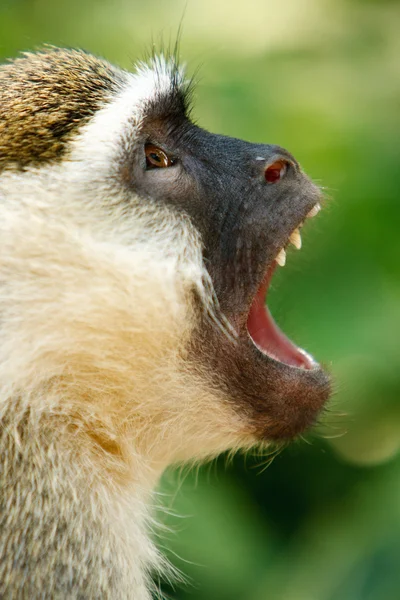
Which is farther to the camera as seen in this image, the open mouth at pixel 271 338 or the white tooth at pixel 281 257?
the open mouth at pixel 271 338

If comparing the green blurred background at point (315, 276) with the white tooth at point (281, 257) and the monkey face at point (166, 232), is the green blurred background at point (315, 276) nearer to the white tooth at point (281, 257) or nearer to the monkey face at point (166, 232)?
the monkey face at point (166, 232)

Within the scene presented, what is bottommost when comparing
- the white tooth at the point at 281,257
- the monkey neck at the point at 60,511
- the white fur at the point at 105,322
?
the monkey neck at the point at 60,511

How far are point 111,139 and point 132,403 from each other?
2.10 ft

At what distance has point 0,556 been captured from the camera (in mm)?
1918

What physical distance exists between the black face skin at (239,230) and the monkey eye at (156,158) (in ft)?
0.04

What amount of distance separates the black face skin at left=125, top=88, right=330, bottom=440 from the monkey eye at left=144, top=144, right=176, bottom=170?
0.5 inches

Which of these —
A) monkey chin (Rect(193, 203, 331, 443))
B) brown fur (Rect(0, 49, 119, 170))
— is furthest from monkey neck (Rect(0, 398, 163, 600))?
brown fur (Rect(0, 49, 119, 170))

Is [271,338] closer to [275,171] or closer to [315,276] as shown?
[275,171]


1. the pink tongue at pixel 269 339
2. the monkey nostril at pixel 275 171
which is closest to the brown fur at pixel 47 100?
the monkey nostril at pixel 275 171

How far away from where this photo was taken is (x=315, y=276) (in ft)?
13.8

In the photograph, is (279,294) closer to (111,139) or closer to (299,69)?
(299,69)

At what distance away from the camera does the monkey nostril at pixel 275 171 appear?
2396mm

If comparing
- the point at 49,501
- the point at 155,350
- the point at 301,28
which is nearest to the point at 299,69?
the point at 301,28

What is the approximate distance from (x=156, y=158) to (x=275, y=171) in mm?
316
